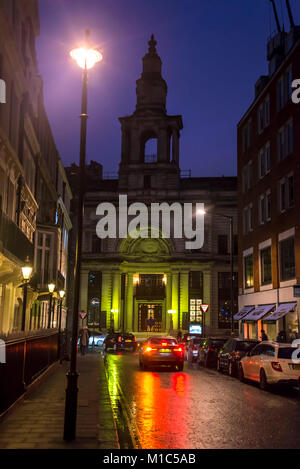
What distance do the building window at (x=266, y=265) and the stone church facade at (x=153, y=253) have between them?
30.8 metres

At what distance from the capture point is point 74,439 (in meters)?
8.47

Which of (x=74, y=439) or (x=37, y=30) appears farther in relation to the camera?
(x=37, y=30)

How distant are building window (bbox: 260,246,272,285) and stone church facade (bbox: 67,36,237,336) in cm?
3085

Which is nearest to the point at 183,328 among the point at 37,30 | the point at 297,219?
the point at 297,219

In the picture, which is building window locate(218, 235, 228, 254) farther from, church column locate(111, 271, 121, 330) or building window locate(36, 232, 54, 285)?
A: building window locate(36, 232, 54, 285)

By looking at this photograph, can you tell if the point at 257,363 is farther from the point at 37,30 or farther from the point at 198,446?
the point at 37,30

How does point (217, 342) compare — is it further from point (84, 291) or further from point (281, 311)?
point (84, 291)

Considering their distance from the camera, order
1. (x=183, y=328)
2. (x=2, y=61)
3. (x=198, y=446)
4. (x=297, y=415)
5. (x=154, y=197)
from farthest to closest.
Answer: (x=154, y=197)
(x=183, y=328)
(x=2, y=61)
(x=297, y=415)
(x=198, y=446)

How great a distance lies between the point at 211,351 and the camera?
26.8m

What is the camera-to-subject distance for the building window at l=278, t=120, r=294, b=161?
30.5m

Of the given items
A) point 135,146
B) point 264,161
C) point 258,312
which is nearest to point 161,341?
point 258,312

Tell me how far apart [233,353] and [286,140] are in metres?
15.0

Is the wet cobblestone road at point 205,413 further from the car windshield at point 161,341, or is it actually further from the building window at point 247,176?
the building window at point 247,176

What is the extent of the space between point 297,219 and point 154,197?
1582 inches
